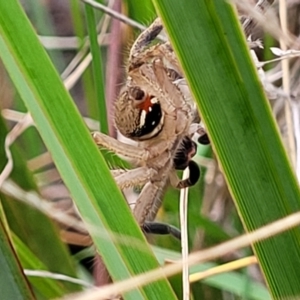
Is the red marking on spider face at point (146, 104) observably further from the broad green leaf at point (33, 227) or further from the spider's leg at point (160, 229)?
the broad green leaf at point (33, 227)

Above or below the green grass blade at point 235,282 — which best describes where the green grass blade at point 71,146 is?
above

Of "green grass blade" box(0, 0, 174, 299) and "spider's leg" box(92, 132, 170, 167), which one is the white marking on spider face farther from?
"green grass blade" box(0, 0, 174, 299)

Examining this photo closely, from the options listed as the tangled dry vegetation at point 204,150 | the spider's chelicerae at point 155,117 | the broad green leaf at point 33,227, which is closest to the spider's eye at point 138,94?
the spider's chelicerae at point 155,117

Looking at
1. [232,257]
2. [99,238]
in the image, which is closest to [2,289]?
[99,238]

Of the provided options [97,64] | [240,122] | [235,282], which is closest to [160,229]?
[235,282]

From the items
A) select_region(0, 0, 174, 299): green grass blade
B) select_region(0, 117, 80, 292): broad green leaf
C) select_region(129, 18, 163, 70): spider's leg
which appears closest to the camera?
select_region(0, 0, 174, 299): green grass blade

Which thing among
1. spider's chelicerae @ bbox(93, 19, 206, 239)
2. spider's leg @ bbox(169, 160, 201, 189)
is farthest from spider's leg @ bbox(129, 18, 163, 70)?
spider's leg @ bbox(169, 160, 201, 189)

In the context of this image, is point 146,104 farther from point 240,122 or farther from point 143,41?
A: point 240,122
